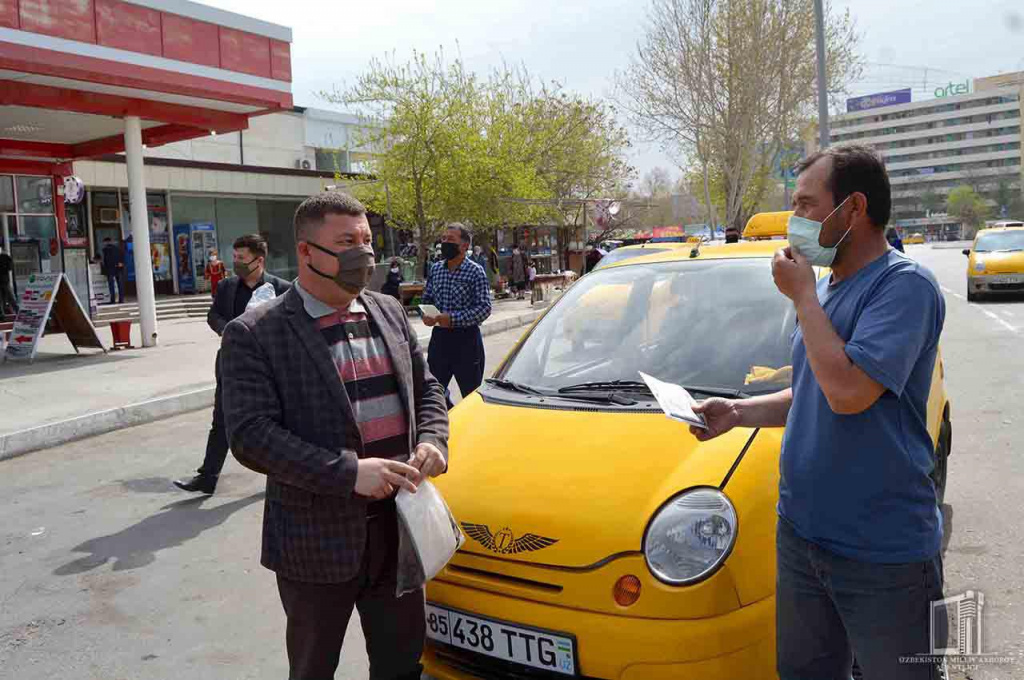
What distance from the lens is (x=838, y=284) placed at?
7.19 ft

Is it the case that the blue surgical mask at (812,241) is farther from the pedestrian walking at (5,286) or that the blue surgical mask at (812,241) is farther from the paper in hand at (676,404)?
the pedestrian walking at (5,286)

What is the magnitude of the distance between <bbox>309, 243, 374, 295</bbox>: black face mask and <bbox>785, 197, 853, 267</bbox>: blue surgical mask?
1204mm

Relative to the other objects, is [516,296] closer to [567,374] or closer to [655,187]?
[567,374]

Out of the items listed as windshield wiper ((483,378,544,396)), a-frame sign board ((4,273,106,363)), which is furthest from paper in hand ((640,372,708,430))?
a-frame sign board ((4,273,106,363))

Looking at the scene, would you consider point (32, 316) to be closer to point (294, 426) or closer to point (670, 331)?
point (670, 331)

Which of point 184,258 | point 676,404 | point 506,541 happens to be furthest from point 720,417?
point 184,258

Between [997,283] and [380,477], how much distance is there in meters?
19.1

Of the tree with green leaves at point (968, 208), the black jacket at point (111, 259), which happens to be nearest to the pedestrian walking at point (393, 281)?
the black jacket at point (111, 259)

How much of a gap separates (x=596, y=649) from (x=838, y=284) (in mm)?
1293

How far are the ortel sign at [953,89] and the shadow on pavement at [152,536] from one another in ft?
528

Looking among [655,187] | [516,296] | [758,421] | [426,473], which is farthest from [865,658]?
[655,187]

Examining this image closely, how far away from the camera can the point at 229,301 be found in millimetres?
6012

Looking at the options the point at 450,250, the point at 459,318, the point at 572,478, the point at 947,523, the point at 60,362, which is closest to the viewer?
the point at 572,478

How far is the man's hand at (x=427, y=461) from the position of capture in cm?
244
